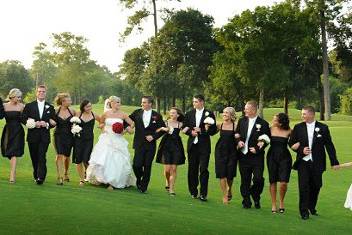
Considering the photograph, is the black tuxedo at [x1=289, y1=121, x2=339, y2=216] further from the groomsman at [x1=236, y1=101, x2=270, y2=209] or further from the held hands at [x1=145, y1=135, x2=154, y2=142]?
the held hands at [x1=145, y1=135, x2=154, y2=142]

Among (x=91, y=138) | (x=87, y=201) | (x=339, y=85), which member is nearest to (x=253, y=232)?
(x=87, y=201)

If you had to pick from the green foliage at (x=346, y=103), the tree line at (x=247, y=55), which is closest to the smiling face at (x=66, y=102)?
the tree line at (x=247, y=55)

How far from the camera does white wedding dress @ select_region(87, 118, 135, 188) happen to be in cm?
1255

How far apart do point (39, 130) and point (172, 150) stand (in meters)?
2.92

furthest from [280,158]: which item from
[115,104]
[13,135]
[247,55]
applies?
[247,55]

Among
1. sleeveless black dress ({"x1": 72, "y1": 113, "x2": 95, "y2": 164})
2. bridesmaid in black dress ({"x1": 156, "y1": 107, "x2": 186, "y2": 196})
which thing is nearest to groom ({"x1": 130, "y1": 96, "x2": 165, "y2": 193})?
bridesmaid in black dress ({"x1": 156, "y1": 107, "x2": 186, "y2": 196})

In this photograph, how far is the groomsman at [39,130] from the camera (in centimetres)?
1177

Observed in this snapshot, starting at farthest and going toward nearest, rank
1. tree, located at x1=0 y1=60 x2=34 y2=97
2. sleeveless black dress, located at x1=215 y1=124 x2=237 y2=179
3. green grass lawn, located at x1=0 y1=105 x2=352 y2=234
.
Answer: tree, located at x1=0 y1=60 x2=34 y2=97
sleeveless black dress, located at x1=215 y1=124 x2=237 y2=179
green grass lawn, located at x1=0 y1=105 x2=352 y2=234

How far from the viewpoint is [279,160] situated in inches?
443

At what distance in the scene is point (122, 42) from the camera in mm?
64062

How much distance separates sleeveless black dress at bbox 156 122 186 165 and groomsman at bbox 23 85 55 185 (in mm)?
2536

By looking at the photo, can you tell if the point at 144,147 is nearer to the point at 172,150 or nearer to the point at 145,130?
the point at 145,130

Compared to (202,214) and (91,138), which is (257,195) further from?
(91,138)

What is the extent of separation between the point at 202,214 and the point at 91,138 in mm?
4460
